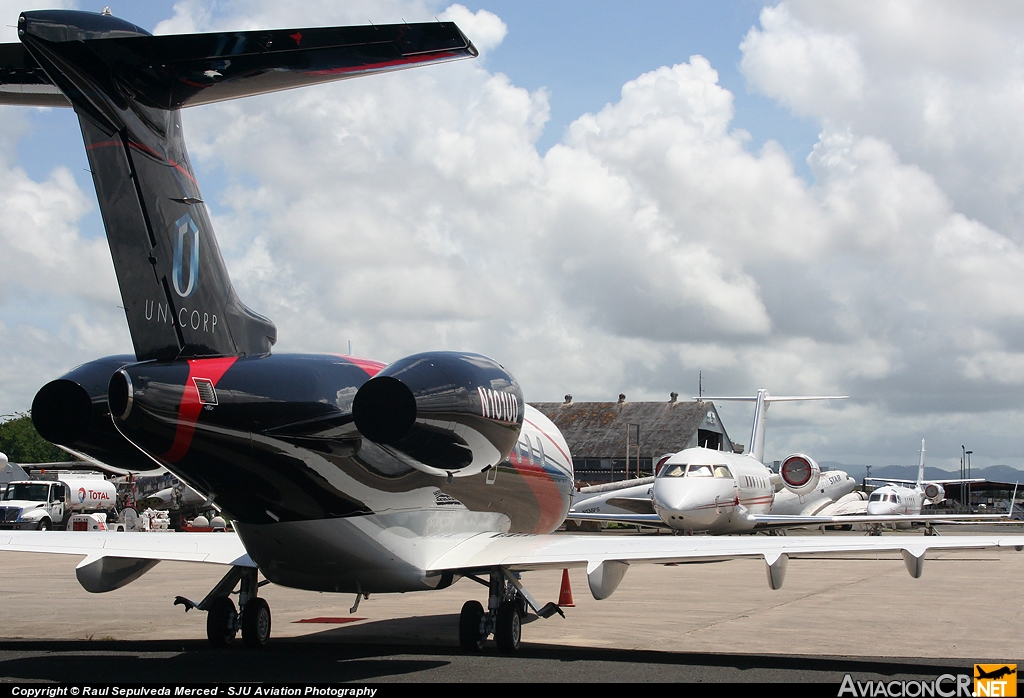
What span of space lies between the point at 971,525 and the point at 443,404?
62.6m

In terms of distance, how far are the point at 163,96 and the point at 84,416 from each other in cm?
275

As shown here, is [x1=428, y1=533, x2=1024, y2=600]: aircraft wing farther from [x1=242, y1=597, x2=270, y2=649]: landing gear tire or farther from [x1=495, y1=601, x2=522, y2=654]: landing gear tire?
[x1=242, y1=597, x2=270, y2=649]: landing gear tire

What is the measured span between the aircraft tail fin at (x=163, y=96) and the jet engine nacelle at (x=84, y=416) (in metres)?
0.71

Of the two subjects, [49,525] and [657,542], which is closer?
[657,542]

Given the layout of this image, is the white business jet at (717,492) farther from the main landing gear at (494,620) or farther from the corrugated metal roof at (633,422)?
the corrugated metal roof at (633,422)

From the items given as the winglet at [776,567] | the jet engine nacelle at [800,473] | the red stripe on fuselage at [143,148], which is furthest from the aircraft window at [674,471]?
the red stripe on fuselage at [143,148]

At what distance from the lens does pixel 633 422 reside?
231 ft

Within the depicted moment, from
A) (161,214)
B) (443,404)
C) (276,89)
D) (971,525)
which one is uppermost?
(276,89)

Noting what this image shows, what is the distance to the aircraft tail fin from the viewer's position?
7598 millimetres

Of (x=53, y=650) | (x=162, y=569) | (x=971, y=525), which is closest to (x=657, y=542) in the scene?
(x=53, y=650)

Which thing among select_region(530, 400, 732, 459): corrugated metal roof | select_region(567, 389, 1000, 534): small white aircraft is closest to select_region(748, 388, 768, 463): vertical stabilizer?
select_region(567, 389, 1000, 534): small white aircraft

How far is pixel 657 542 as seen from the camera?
9.99 metres

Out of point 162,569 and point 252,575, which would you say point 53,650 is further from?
point 162,569

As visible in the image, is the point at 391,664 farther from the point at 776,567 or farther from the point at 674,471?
the point at 674,471
